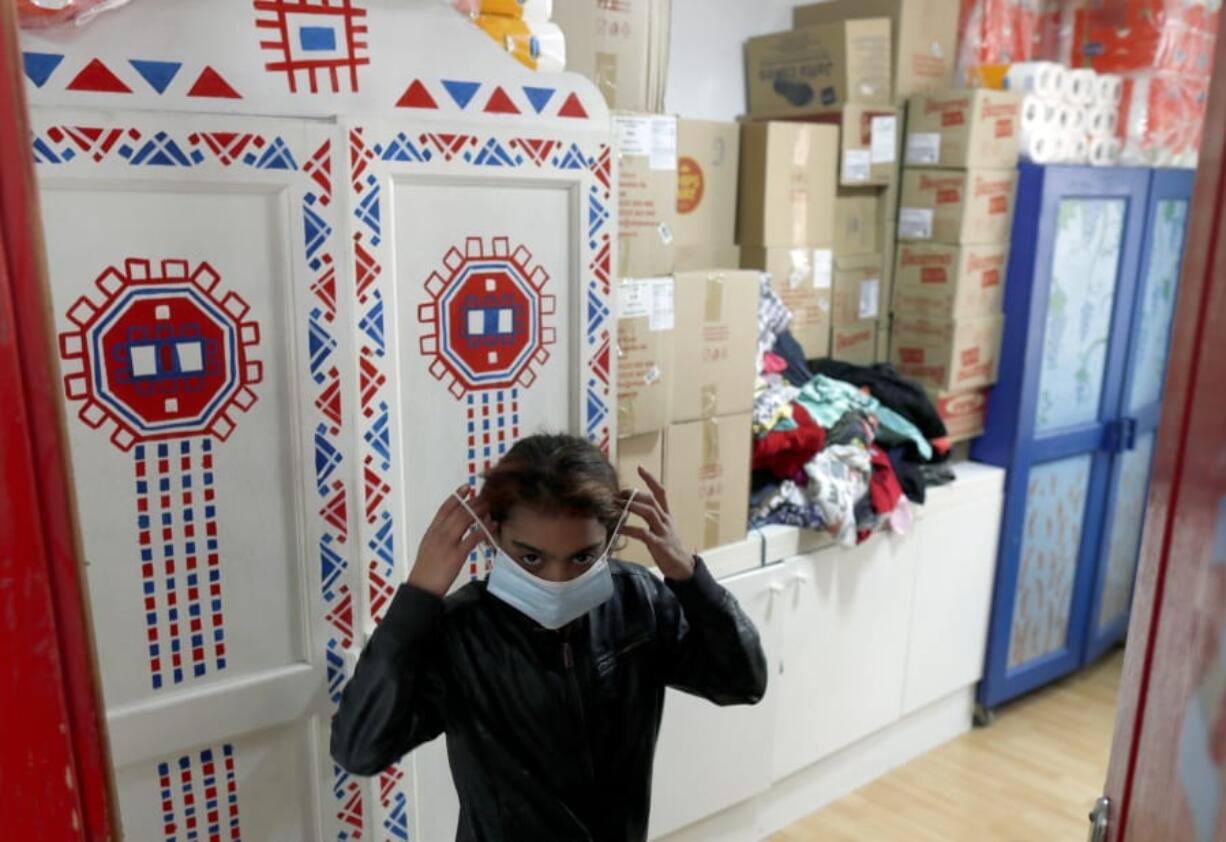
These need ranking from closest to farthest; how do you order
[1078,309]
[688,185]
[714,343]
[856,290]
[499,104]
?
[499,104] < [714,343] < [688,185] < [856,290] < [1078,309]

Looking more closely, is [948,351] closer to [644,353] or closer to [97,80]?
[644,353]

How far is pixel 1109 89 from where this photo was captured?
319cm

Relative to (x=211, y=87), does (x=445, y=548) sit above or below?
below

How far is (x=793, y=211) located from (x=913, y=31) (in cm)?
70

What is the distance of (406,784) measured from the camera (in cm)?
170

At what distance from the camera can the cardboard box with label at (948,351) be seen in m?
2.99

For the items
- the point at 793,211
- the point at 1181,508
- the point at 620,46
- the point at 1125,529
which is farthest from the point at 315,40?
the point at 1125,529

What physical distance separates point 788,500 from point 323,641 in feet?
4.40

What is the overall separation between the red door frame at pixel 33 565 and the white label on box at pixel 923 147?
9.04 ft

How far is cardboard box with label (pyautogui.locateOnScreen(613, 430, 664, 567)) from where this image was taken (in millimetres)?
2105

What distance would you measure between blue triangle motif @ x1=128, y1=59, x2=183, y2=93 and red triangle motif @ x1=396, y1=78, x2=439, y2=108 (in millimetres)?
315

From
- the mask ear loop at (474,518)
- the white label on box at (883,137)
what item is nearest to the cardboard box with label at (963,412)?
the white label on box at (883,137)

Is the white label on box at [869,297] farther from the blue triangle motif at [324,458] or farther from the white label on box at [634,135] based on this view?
the blue triangle motif at [324,458]

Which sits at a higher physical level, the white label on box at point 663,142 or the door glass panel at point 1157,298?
the white label on box at point 663,142
